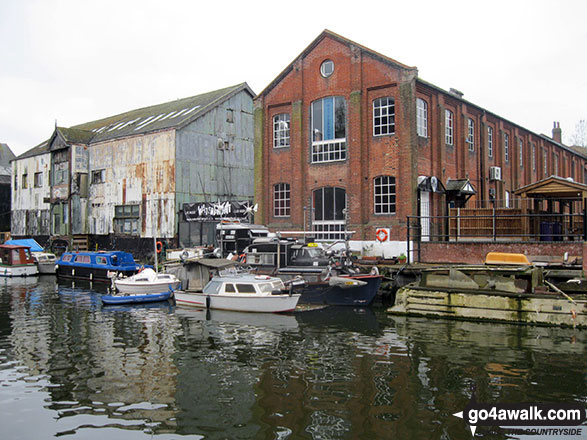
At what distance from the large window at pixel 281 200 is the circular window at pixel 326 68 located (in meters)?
7.23

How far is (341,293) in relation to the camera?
22438 millimetres

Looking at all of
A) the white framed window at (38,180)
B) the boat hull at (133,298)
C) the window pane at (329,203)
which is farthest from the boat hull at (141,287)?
the white framed window at (38,180)

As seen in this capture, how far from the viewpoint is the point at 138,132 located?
40.1 meters

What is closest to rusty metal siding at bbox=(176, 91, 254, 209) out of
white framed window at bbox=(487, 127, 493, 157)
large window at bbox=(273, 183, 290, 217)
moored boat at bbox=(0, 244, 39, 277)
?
large window at bbox=(273, 183, 290, 217)

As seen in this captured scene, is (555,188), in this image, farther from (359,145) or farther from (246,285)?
(246,285)

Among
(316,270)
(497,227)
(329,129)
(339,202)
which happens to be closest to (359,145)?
(329,129)

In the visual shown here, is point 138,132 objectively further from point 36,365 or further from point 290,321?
point 36,365

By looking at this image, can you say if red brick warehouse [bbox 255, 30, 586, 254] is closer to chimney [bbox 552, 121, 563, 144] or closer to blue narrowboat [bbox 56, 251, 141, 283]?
blue narrowboat [bbox 56, 251, 141, 283]

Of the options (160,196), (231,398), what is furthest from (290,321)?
(160,196)

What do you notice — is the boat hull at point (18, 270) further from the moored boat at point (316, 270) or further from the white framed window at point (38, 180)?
the moored boat at point (316, 270)

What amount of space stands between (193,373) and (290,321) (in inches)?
295

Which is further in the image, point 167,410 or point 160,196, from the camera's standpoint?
point 160,196

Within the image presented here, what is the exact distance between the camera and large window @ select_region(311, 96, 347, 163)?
98.2ft

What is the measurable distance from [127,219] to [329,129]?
64.5ft
